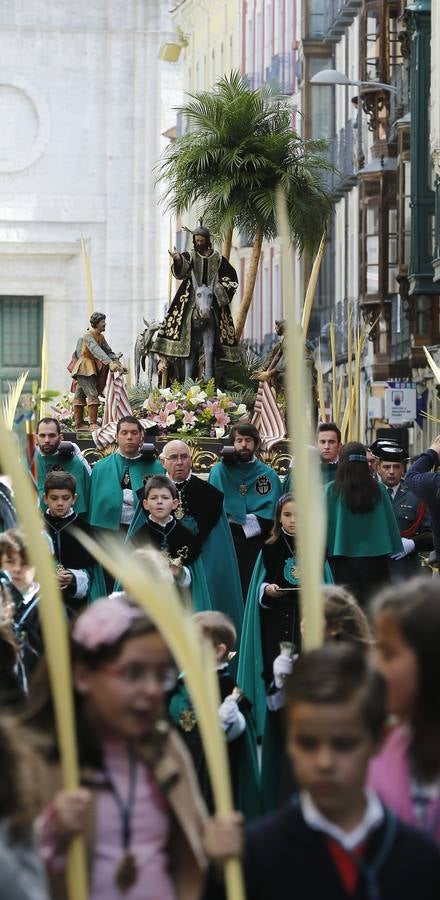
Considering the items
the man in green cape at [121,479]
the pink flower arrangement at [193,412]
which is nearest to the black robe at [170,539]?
the man in green cape at [121,479]

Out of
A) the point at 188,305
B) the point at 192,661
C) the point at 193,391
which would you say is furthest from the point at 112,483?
the point at 192,661

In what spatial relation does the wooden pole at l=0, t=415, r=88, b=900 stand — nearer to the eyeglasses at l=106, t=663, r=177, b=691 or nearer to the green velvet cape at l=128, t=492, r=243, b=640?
the eyeglasses at l=106, t=663, r=177, b=691

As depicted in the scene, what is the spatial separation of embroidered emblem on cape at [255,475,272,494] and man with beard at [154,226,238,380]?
26.9ft

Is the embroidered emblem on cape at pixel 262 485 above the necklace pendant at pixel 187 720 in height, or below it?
above

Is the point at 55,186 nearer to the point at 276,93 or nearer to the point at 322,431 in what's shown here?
the point at 276,93

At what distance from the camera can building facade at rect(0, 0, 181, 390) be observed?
5844cm

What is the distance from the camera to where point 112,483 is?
1449cm

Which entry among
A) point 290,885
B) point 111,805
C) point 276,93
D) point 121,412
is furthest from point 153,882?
point 276,93

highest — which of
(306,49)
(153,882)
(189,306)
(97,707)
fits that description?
(306,49)

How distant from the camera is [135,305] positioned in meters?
57.8

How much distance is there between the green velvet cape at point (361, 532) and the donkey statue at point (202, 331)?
10487 mm

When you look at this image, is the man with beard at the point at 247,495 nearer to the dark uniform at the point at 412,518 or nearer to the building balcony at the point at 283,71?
the dark uniform at the point at 412,518

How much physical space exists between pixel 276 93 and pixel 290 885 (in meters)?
27.4

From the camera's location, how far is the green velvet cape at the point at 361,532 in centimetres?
1236
